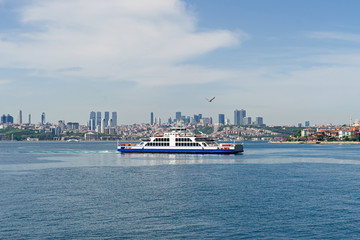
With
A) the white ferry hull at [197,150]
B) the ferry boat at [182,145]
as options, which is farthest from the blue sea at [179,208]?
the ferry boat at [182,145]

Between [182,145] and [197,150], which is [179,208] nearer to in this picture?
[197,150]

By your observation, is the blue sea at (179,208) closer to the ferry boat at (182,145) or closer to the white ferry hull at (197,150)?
the white ferry hull at (197,150)

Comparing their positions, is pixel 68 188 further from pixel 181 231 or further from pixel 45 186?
pixel 181 231

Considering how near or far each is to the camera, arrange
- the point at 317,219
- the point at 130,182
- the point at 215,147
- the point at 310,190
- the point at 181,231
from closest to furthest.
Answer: the point at 181,231 → the point at 317,219 → the point at 310,190 → the point at 130,182 → the point at 215,147

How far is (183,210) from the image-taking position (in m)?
30.7

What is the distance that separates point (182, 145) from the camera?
104 m

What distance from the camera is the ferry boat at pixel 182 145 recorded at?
10069 centimetres

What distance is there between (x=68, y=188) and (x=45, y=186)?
10.6ft

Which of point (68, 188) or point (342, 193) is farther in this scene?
point (68, 188)

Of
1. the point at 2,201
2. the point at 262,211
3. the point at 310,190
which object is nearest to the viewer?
the point at 262,211

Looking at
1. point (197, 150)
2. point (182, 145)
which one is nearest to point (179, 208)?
point (197, 150)

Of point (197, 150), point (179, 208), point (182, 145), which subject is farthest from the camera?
point (182, 145)

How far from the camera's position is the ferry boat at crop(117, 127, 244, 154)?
101 m

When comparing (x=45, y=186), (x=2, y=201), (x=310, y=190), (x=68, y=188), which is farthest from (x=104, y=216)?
(x=310, y=190)
